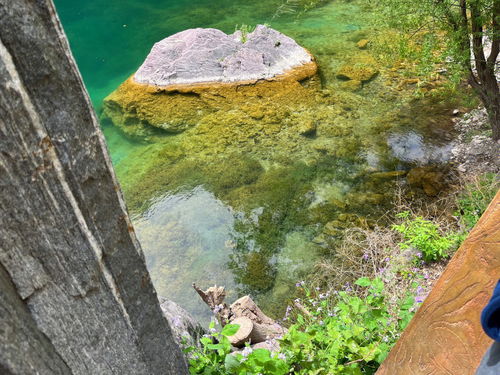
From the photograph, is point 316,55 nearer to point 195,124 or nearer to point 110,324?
point 195,124

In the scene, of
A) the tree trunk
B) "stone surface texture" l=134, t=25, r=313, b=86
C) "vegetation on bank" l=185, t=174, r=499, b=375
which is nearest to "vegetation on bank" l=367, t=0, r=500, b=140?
"vegetation on bank" l=185, t=174, r=499, b=375

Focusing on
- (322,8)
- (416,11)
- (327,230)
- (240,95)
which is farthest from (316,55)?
(327,230)

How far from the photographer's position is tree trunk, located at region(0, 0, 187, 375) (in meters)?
0.78

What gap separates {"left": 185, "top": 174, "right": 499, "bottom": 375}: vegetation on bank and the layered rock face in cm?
389

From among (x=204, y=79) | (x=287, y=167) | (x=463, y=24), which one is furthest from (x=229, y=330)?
(x=204, y=79)

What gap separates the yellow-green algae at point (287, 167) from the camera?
15.6 ft

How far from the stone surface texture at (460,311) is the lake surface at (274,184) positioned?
2938mm

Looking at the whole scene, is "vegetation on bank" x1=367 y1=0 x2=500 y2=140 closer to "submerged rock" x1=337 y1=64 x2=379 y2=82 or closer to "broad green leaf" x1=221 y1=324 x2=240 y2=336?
"submerged rock" x1=337 y1=64 x2=379 y2=82

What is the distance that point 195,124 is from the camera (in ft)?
23.7

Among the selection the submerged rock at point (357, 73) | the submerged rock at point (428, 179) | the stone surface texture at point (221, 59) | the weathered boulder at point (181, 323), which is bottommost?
the submerged rock at point (428, 179)

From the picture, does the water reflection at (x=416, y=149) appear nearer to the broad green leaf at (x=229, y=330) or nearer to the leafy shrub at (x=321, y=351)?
the leafy shrub at (x=321, y=351)

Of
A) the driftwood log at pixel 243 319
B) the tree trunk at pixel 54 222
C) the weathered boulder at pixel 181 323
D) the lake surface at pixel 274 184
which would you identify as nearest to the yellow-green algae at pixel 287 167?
the lake surface at pixel 274 184

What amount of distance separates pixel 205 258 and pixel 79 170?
4056mm

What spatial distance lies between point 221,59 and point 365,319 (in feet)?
23.3
